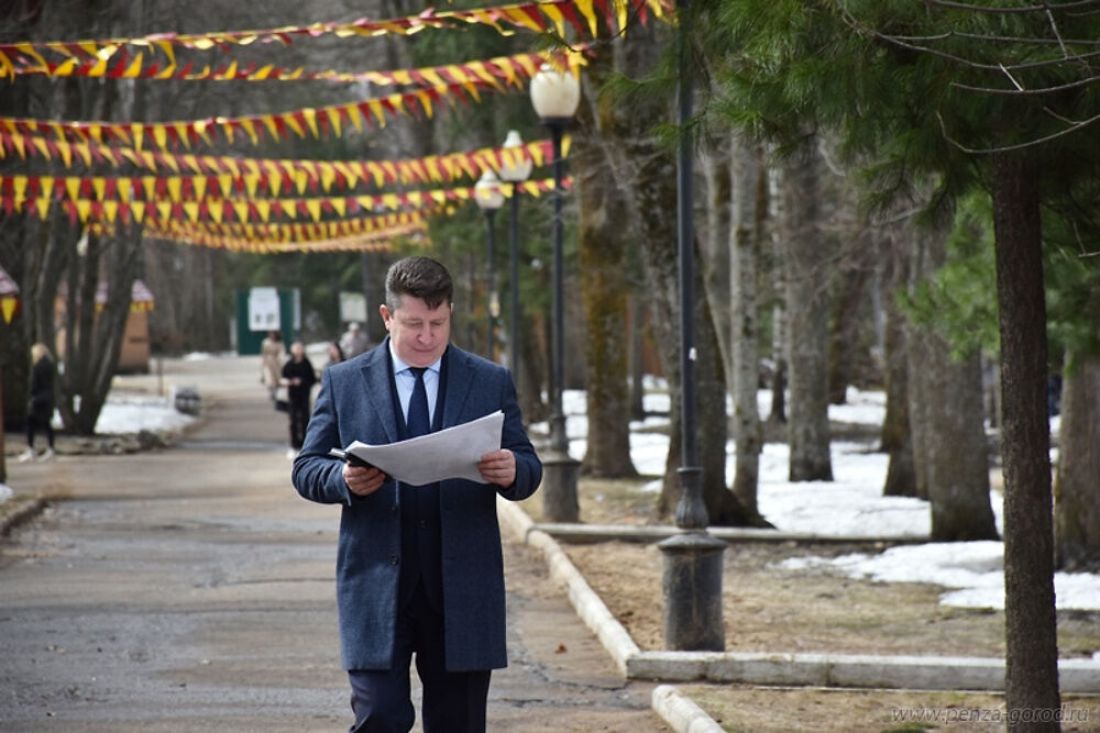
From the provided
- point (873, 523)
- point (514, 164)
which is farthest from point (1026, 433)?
point (514, 164)

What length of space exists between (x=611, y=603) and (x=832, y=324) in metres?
25.5

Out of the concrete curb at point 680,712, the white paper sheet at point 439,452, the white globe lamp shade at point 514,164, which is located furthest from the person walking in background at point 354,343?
the white paper sheet at point 439,452

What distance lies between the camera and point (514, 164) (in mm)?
22609

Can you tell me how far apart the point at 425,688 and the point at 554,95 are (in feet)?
42.6

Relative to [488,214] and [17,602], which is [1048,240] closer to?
[17,602]

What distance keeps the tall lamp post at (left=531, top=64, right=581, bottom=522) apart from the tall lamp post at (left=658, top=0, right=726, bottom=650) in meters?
6.38

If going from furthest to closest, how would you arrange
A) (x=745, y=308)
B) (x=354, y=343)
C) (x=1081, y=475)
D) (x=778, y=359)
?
(x=354, y=343) → (x=778, y=359) → (x=745, y=308) → (x=1081, y=475)

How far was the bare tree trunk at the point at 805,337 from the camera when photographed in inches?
935

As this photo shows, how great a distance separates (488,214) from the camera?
3067 centimetres

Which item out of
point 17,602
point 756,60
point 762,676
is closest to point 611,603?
point 762,676

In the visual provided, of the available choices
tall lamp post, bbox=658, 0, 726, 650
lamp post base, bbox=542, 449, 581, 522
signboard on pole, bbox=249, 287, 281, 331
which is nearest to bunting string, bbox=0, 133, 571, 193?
lamp post base, bbox=542, 449, 581, 522

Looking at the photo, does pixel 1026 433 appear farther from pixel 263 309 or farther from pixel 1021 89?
pixel 263 309

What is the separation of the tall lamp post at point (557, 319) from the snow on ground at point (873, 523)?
83.4 inches

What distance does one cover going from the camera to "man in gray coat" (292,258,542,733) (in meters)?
5.67
